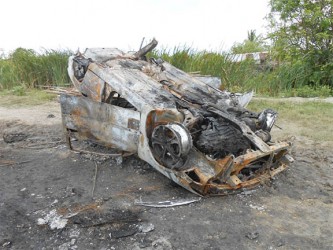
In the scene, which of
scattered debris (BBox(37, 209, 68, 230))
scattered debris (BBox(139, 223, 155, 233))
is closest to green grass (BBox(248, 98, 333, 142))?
scattered debris (BBox(139, 223, 155, 233))

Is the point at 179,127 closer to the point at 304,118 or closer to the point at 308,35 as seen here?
the point at 304,118

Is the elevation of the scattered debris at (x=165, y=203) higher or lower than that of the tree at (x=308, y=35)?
lower

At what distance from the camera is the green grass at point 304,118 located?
21.8 feet

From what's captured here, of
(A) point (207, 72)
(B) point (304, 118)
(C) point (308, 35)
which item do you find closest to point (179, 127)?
(B) point (304, 118)

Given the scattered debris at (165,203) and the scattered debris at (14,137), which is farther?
the scattered debris at (14,137)

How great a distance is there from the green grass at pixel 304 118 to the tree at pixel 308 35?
371cm

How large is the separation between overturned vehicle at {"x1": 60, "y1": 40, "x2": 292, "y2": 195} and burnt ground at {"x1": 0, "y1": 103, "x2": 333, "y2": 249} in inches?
10.9

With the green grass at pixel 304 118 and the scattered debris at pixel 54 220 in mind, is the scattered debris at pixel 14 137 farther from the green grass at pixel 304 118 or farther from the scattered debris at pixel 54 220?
the green grass at pixel 304 118

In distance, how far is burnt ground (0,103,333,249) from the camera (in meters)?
3.18

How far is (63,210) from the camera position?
3.68 m

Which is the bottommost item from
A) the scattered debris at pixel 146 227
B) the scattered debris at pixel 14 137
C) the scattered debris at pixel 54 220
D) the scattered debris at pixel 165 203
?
the scattered debris at pixel 146 227

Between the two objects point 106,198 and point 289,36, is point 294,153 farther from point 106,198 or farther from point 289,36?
point 289,36

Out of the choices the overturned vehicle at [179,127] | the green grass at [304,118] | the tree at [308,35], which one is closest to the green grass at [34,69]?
the green grass at [304,118]

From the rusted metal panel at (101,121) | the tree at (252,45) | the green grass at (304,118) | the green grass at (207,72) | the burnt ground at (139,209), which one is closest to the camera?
the burnt ground at (139,209)
